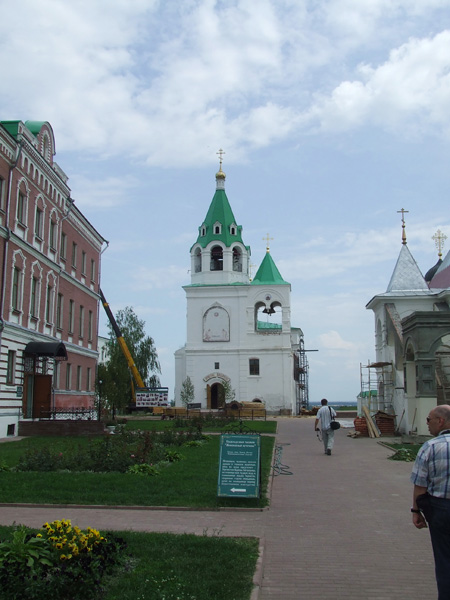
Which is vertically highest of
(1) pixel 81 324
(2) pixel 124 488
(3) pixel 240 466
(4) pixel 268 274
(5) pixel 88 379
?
(4) pixel 268 274

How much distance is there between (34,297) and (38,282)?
68 centimetres

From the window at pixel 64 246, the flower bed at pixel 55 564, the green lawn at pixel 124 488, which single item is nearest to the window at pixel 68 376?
the window at pixel 64 246

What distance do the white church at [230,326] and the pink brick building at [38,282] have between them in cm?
2175

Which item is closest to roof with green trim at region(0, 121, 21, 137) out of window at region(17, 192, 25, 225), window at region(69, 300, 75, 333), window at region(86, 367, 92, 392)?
window at region(17, 192, 25, 225)

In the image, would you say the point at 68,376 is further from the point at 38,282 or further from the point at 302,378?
the point at 302,378

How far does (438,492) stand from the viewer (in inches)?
201

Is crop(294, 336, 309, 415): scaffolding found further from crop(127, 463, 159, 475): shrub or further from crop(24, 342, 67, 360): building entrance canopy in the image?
crop(127, 463, 159, 475): shrub

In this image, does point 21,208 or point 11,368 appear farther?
point 21,208

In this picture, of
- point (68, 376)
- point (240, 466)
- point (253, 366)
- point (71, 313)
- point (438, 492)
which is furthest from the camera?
point (253, 366)

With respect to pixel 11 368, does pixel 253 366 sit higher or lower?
higher

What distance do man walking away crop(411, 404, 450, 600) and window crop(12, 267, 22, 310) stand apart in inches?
857

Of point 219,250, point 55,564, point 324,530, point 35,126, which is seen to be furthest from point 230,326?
point 55,564

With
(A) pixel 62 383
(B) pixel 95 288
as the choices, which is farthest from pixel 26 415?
(B) pixel 95 288

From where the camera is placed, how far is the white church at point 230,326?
5544 centimetres
